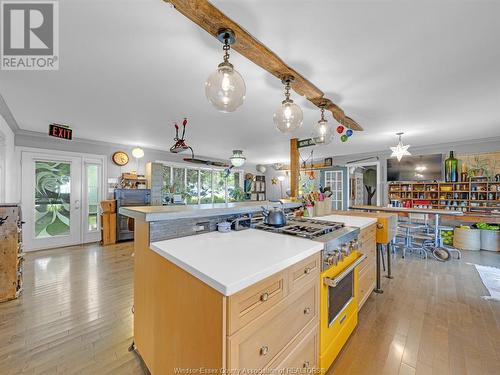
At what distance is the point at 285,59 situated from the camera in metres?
1.74

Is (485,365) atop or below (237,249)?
below

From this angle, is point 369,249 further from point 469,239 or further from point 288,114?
point 469,239

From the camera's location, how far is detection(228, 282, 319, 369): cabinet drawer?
0.82 meters

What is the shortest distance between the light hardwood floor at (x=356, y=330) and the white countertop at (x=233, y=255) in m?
0.99

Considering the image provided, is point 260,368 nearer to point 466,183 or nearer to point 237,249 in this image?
point 237,249

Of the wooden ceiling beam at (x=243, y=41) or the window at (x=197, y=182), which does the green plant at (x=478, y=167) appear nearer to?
the wooden ceiling beam at (x=243, y=41)

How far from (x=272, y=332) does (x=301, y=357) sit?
0.37m

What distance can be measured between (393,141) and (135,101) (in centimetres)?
505

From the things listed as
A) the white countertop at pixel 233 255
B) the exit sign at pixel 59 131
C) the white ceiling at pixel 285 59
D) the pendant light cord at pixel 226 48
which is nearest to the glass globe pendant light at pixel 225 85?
the pendant light cord at pixel 226 48

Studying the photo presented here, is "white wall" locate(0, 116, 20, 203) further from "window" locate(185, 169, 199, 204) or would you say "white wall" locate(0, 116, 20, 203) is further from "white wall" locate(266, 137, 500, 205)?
"white wall" locate(266, 137, 500, 205)

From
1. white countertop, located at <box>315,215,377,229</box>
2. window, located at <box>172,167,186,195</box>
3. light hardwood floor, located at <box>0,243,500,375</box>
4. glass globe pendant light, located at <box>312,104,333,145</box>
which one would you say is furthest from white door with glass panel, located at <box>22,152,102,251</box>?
white countertop, located at <box>315,215,377,229</box>

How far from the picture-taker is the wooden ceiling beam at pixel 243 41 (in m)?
1.17

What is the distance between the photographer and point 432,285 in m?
2.73

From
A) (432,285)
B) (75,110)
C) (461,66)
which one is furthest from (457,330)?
(75,110)
